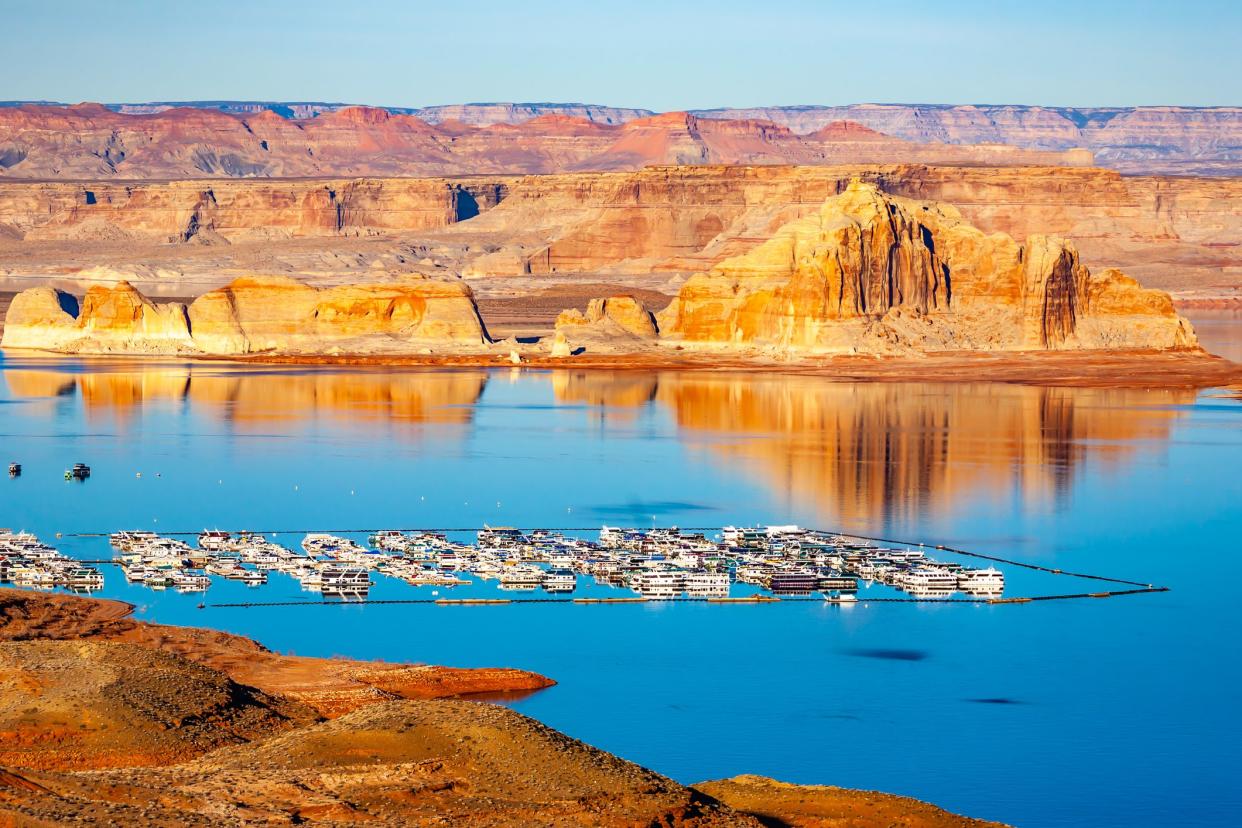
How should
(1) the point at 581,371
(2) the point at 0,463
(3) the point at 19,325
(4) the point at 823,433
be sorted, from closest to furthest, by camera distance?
(2) the point at 0,463 → (4) the point at 823,433 → (1) the point at 581,371 → (3) the point at 19,325

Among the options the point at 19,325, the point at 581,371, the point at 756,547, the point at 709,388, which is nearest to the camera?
the point at 756,547

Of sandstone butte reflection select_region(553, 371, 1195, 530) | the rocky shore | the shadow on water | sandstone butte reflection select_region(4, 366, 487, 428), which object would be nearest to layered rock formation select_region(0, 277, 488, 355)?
sandstone butte reflection select_region(4, 366, 487, 428)

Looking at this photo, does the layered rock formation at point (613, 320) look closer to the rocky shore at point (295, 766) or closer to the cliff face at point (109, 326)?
the cliff face at point (109, 326)

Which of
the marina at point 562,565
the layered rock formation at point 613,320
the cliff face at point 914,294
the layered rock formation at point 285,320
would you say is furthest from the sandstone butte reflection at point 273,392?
the marina at point 562,565

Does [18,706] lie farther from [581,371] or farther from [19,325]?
[19,325]

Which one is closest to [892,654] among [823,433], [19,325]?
[823,433]

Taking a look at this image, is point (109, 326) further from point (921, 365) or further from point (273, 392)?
point (921, 365)

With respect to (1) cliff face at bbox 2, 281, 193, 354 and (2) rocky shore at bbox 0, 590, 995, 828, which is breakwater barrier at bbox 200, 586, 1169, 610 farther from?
(1) cliff face at bbox 2, 281, 193, 354
